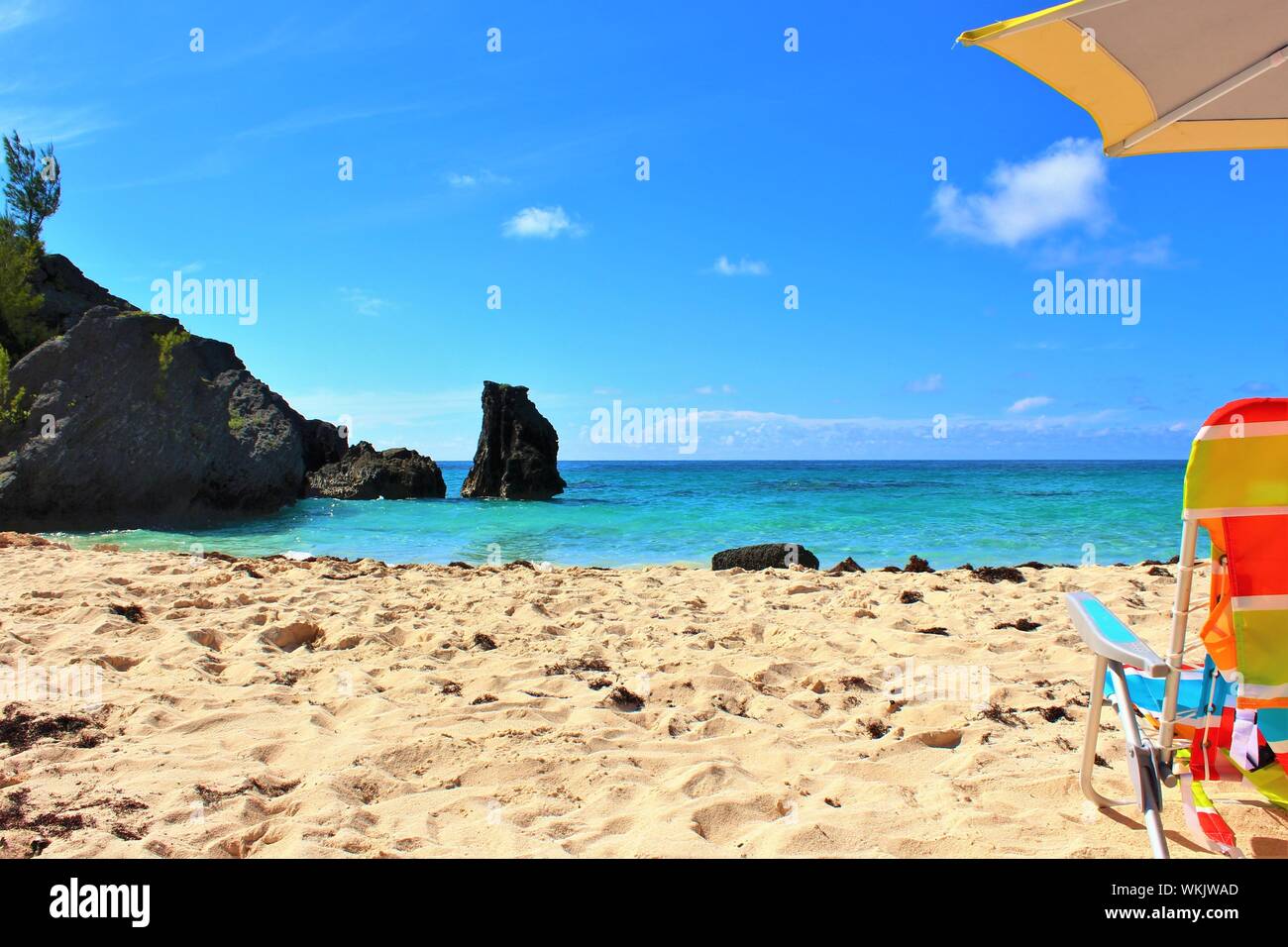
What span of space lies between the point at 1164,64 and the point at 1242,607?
3.39m

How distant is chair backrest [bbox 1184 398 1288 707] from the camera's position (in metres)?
2.25

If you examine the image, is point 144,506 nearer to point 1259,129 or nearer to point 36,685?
point 36,685

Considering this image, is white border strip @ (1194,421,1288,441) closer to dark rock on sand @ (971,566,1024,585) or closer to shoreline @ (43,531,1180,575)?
shoreline @ (43,531,1180,575)

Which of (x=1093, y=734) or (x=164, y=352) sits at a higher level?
(x=164, y=352)

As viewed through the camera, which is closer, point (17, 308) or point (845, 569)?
point (845, 569)

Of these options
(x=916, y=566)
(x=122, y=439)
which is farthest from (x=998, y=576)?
(x=122, y=439)


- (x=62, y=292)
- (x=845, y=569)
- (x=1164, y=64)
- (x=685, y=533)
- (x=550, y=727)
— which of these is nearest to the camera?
(x=550, y=727)

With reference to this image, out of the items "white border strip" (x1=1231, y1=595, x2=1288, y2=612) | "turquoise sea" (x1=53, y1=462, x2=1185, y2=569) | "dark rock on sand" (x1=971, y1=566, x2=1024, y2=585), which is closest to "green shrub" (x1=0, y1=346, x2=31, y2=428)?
"turquoise sea" (x1=53, y1=462, x2=1185, y2=569)

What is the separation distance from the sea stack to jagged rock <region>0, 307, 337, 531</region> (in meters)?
13.0

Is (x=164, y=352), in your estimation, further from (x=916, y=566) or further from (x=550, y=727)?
(x=550, y=727)

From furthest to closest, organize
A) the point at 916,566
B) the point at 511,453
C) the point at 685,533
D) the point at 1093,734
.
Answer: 1. the point at 511,453
2. the point at 685,533
3. the point at 916,566
4. the point at 1093,734

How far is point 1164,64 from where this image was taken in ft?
13.4
